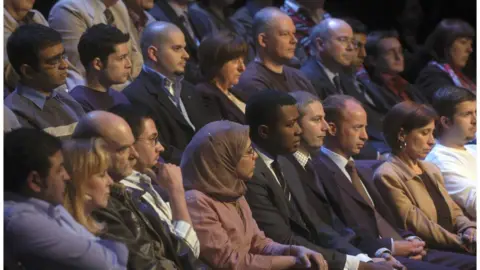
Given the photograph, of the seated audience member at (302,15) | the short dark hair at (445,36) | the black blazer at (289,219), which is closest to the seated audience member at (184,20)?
the seated audience member at (302,15)

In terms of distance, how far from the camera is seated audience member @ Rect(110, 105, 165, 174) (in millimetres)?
3875

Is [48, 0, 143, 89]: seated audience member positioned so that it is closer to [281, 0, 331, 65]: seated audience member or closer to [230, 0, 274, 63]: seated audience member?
[230, 0, 274, 63]: seated audience member

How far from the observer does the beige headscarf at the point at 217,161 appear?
395 centimetres

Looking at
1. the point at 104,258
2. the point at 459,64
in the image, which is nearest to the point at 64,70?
the point at 104,258

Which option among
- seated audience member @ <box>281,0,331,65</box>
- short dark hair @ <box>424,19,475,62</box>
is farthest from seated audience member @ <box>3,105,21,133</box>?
short dark hair @ <box>424,19,475,62</box>

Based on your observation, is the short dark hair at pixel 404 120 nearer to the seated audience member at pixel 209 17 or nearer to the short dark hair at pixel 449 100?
the short dark hair at pixel 449 100

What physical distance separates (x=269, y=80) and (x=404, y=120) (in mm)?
694

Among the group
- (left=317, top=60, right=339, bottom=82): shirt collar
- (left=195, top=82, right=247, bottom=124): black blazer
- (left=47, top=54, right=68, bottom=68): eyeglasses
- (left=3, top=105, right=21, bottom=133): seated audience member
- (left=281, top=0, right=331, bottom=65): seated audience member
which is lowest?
(left=281, top=0, right=331, bottom=65): seated audience member

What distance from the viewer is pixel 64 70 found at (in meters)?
3.95

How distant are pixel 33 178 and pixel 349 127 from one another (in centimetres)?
167

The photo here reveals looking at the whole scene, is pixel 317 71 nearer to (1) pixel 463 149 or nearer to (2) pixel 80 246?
(1) pixel 463 149

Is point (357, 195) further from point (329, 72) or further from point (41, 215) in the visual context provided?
point (41, 215)

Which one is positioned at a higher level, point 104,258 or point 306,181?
point 104,258

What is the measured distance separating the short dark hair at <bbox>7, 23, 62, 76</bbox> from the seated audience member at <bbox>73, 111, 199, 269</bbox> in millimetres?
297
